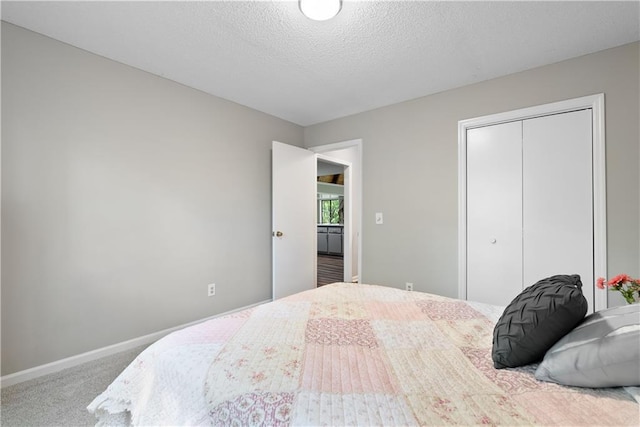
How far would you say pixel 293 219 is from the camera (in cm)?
378

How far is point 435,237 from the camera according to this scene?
303 centimetres

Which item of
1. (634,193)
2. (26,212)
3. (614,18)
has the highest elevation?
(614,18)

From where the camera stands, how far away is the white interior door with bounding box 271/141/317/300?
3572 millimetres

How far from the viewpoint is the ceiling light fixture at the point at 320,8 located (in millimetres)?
1688

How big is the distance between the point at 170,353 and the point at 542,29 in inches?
113

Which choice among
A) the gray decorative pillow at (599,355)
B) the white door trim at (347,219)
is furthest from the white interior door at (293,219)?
the gray decorative pillow at (599,355)

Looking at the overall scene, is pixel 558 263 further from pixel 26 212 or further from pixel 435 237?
pixel 26 212

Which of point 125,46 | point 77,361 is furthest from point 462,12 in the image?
point 77,361

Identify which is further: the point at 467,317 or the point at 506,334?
the point at 467,317

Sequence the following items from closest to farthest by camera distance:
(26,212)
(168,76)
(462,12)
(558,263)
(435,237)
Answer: (462,12), (26,212), (558,263), (168,76), (435,237)

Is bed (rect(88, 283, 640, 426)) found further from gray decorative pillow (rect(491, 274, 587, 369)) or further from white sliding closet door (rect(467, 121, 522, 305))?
white sliding closet door (rect(467, 121, 522, 305))

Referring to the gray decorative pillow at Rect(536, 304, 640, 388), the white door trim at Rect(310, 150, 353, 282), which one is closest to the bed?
the gray decorative pillow at Rect(536, 304, 640, 388)

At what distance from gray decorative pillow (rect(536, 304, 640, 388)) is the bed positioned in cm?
4

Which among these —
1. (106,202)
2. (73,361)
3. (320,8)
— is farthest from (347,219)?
(73,361)
